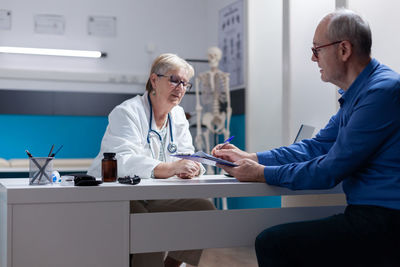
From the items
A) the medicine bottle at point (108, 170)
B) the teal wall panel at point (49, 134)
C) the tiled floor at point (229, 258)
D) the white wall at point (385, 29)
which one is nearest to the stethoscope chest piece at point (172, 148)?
the medicine bottle at point (108, 170)

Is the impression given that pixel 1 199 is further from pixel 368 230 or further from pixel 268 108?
pixel 268 108

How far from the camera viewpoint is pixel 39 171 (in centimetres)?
166

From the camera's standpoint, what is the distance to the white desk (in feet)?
4.96

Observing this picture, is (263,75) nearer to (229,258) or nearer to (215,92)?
(215,92)

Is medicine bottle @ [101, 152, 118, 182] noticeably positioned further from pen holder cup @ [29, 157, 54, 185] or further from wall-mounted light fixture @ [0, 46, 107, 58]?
wall-mounted light fixture @ [0, 46, 107, 58]

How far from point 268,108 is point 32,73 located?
2461mm

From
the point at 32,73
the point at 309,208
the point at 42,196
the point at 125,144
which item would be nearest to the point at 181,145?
the point at 125,144

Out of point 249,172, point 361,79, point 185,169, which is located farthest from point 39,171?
point 361,79

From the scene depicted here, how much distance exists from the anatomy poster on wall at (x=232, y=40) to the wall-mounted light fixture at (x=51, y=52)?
1.28 meters

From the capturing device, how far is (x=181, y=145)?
8.59ft

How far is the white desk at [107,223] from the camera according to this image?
1511 millimetres

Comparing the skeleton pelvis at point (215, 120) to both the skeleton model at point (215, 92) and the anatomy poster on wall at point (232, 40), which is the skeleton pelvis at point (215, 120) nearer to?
the skeleton model at point (215, 92)

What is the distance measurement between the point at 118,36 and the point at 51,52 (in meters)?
0.73

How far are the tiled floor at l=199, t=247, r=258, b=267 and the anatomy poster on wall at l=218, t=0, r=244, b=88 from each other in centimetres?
159
